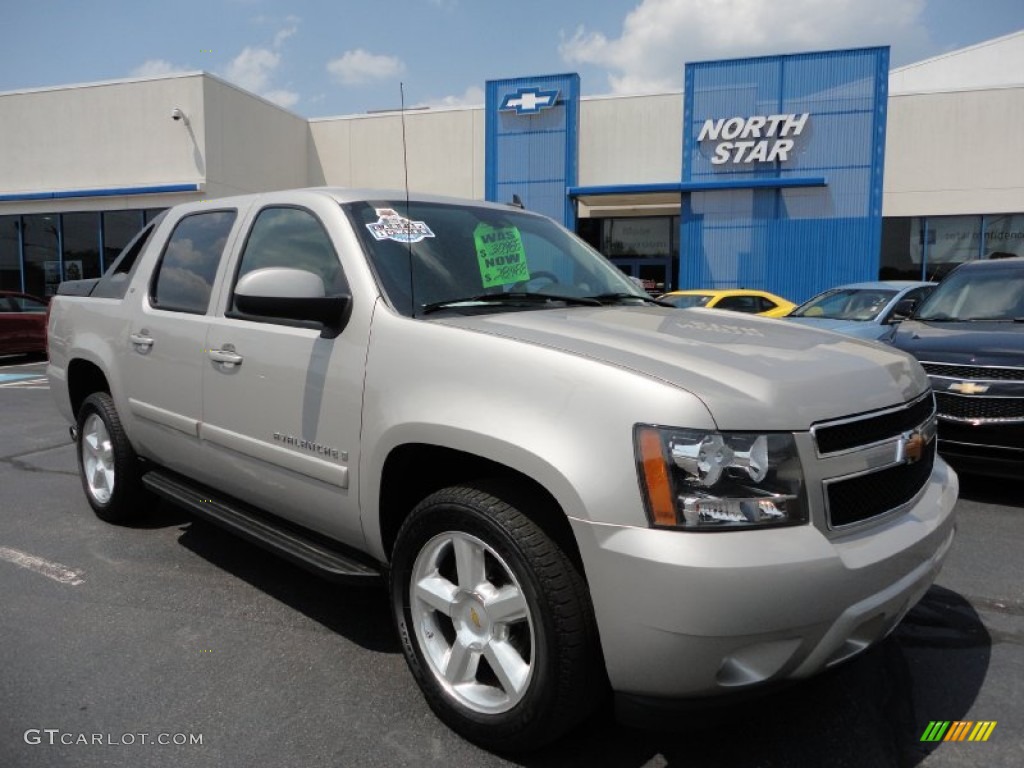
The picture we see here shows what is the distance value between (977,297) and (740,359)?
5.22 m

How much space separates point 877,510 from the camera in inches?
85.7

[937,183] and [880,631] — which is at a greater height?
[937,183]

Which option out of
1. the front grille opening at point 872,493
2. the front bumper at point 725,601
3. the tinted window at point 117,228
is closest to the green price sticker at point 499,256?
the front bumper at point 725,601

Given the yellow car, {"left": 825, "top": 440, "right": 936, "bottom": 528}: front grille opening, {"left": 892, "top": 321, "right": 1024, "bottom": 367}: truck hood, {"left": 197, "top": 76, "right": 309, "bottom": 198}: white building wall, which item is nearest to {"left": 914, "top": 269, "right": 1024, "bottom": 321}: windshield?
{"left": 892, "top": 321, "right": 1024, "bottom": 367}: truck hood

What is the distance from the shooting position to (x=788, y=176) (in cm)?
1989

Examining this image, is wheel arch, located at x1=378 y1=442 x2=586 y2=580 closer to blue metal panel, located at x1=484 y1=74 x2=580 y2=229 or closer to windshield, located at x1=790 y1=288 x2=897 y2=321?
windshield, located at x1=790 y1=288 x2=897 y2=321

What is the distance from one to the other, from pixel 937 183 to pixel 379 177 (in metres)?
16.0

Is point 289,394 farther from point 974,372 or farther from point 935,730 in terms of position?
point 974,372

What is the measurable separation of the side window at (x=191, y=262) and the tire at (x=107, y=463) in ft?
2.74

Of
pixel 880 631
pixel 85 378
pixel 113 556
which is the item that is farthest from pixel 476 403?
pixel 85 378

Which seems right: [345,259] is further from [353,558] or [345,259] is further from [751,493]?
[751,493]

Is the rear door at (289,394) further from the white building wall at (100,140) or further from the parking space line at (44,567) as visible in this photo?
the white building wall at (100,140)

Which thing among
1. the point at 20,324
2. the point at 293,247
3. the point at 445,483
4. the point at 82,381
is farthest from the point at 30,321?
the point at 445,483

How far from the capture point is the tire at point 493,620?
2070 mm
